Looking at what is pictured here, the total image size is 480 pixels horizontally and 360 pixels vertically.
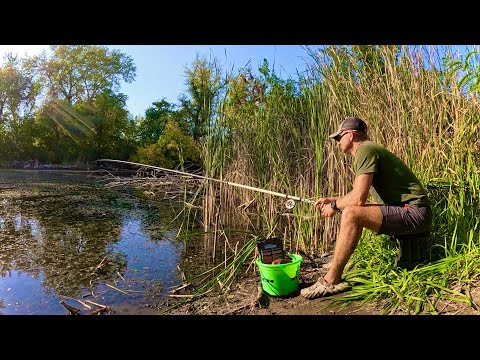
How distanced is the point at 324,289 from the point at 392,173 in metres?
0.92

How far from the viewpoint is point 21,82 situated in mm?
24922

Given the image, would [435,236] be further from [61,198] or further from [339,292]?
[61,198]

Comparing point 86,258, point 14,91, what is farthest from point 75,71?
point 86,258

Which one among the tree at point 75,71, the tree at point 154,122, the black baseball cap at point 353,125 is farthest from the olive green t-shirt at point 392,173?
the tree at point 75,71

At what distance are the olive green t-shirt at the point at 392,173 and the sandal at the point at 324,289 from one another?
0.68 meters

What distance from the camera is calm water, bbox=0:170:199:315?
9.90ft

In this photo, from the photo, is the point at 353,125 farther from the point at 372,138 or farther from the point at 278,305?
the point at 278,305

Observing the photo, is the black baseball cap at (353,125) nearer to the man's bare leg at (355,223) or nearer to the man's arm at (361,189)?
the man's arm at (361,189)

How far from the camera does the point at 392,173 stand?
2.44 meters

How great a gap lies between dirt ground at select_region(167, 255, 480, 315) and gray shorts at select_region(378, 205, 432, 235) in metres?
0.46

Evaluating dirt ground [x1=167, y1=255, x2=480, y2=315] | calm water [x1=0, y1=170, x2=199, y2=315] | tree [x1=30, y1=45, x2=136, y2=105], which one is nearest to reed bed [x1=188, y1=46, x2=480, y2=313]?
dirt ground [x1=167, y1=255, x2=480, y2=315]

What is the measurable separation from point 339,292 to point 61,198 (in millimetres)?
8652
